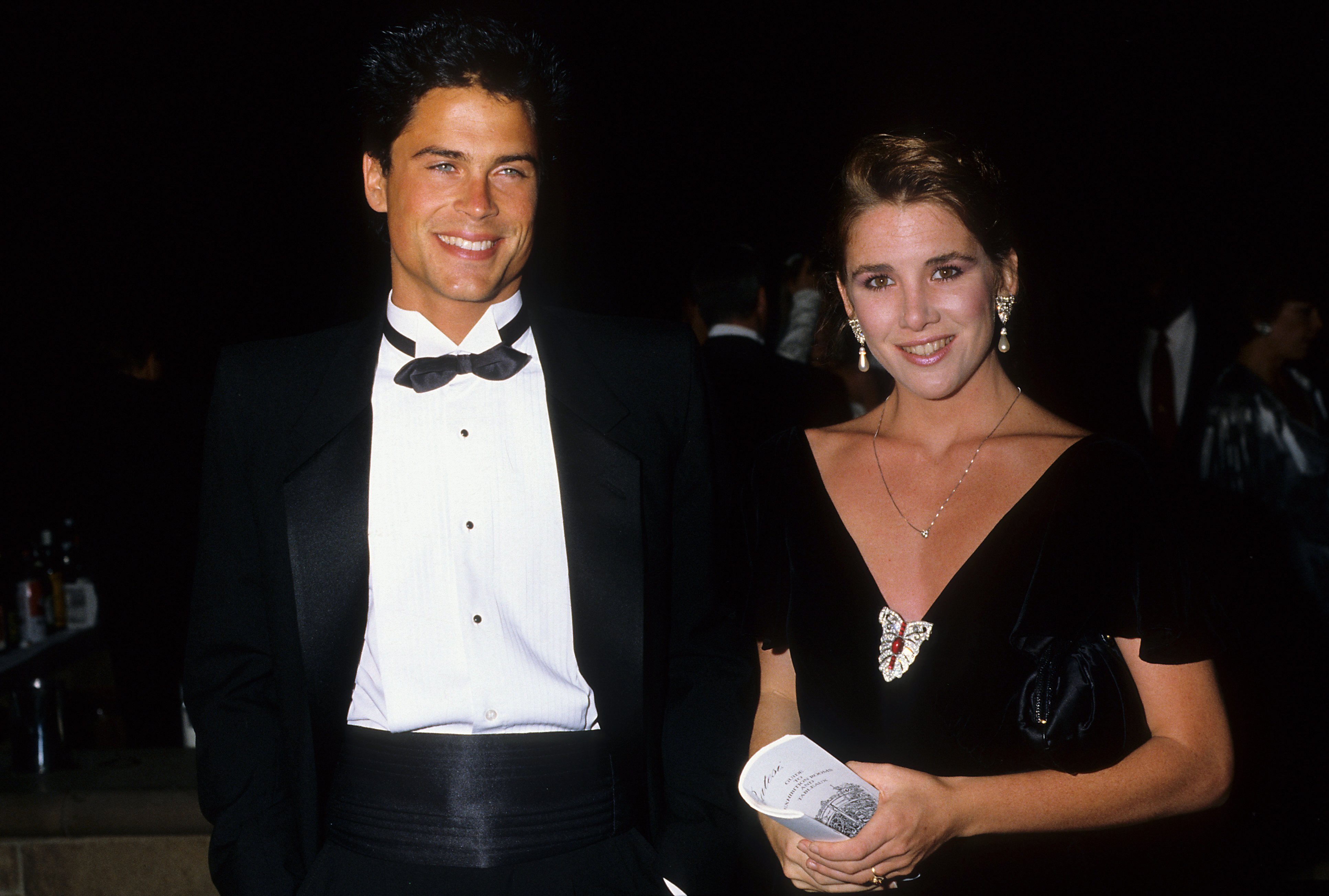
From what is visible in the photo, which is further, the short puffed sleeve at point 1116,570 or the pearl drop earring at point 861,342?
the pearl drop earring at point 861,342

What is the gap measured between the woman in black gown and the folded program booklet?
5 cm

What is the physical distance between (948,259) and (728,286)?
7.26 feet

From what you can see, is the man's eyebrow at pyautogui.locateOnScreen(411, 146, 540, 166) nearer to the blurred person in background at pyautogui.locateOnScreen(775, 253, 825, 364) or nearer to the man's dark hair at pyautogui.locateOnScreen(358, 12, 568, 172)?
the man's dark hair at pyautogui.locateOnScreen(358, 12, 568, 172)

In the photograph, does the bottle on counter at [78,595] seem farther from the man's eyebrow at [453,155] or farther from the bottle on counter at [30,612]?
the man's eyebrow at [453,155]

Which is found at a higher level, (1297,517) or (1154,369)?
(1154,369)

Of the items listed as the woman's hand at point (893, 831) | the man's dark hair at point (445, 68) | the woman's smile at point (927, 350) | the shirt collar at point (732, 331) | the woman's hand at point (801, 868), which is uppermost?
the man's dark hair at point (445, 68)

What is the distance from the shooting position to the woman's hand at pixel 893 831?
1.29 meters

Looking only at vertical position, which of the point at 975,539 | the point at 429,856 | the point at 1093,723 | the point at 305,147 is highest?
the point at 305,147

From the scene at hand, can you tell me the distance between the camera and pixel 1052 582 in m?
1.45

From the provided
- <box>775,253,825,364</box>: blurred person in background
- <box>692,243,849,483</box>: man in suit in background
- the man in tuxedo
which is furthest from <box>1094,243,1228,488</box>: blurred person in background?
the man in tuxedo

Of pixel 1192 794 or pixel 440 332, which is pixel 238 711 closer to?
pixel 440 332

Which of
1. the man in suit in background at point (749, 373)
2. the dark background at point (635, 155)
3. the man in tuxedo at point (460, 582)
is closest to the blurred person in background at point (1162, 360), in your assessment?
the dark background at point (635, 155)

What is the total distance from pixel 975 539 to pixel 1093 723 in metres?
0.30

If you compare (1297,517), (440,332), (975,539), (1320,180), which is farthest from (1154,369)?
(440,332)
